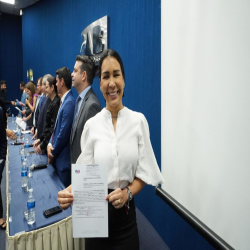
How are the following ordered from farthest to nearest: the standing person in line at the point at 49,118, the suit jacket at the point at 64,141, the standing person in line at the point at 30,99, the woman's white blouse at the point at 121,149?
1. the standing person in line at the point at 30,99
2. the standing person in line at the point at 49,118
3. the suit jacket at the point at 64,141
4. the woman's white blouse at the point at 121,149

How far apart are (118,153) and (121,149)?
2cm

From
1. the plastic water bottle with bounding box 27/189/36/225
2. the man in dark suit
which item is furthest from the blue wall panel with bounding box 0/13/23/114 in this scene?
the plastic water bottle with bounding box 27/189/36/225

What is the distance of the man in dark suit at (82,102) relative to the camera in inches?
65.2

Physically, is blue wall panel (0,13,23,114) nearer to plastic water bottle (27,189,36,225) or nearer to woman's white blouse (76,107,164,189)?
plastic water bottle (27,189,36,225)

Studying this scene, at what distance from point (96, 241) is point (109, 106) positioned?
25.8 inches

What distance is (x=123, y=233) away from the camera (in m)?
0.92

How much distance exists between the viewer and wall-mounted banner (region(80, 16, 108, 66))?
3.01m

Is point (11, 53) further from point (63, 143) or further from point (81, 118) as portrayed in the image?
point (81, 118)

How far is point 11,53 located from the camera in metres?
8.84

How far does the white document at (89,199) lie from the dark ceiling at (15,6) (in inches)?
313

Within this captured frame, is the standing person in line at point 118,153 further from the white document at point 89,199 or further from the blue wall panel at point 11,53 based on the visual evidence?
the blue wall panel at point 11,53

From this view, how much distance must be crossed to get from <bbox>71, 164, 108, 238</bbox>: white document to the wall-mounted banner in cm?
267

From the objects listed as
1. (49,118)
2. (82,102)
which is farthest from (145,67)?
(49,118)

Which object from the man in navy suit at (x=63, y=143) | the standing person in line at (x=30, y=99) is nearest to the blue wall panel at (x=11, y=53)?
the standing person in line at (x=30, y=99)
